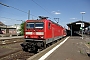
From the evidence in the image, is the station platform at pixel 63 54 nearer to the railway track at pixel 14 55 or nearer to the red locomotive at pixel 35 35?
the red locomotive at pixel 35 35

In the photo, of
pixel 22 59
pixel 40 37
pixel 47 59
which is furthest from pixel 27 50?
pixel 47 59

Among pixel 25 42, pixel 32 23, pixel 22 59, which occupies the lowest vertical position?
A: pixel 22 59

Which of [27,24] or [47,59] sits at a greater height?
[27,24]

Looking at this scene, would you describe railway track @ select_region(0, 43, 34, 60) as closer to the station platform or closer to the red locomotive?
the red locomotive

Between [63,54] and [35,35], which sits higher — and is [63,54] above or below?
below

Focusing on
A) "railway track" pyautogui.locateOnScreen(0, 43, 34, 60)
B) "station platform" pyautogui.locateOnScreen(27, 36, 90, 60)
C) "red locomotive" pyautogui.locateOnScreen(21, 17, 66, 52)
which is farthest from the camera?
"red locomotive" pyautogui.locateOnScreen(21, 17, 66, 52)

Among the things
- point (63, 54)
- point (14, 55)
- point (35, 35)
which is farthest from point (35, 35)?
point (63, 54)

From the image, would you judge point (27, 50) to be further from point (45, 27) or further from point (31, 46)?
point (45, 27)

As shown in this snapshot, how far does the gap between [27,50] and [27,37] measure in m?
1.28

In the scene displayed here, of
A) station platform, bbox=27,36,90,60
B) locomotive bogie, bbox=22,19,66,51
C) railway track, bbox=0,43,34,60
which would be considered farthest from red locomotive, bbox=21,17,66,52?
station platform, bbox=27,36,90,60

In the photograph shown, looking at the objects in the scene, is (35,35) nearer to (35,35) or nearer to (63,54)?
(35,35)

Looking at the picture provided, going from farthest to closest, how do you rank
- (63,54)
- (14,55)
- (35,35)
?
(35,35), (14,55), (63,54)

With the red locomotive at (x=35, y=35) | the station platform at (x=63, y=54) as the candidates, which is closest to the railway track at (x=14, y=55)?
the red locomotive at (x=35, y=35)

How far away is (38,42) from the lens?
12.8 m
